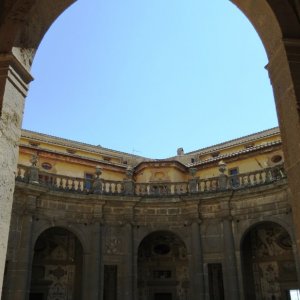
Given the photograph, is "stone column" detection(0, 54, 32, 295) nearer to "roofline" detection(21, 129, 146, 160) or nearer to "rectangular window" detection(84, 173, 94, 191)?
"rectangular window" detection(84, 173, 94, 191)

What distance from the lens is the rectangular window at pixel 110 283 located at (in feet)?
60.8

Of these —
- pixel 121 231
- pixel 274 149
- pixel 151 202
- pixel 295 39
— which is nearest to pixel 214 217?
pixel 151 202

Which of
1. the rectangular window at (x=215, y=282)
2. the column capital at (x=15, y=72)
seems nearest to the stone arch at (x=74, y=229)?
the rectangular window at (x=215, y=282)

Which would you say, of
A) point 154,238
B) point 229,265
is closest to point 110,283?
point 154,238

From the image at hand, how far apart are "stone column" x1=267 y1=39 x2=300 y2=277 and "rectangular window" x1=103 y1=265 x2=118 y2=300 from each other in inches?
581

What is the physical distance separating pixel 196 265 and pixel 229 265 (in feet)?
4.61

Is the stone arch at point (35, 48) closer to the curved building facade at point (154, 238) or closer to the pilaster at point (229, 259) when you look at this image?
the curved building facade at point (154, 238)

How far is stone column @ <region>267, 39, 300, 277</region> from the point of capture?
15.4ft

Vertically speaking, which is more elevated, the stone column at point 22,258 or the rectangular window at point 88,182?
the rectangular window at point 88,182

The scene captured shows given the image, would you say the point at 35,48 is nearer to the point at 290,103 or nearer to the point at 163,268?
the point at 290,103

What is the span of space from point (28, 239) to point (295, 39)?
1366cm

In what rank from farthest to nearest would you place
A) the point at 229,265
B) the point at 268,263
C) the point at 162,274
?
the point at 162,274 < the point at 268,263 < the point at 229,265

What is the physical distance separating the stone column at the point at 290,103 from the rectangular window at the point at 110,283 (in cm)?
1476

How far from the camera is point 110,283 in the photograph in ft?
61.3
